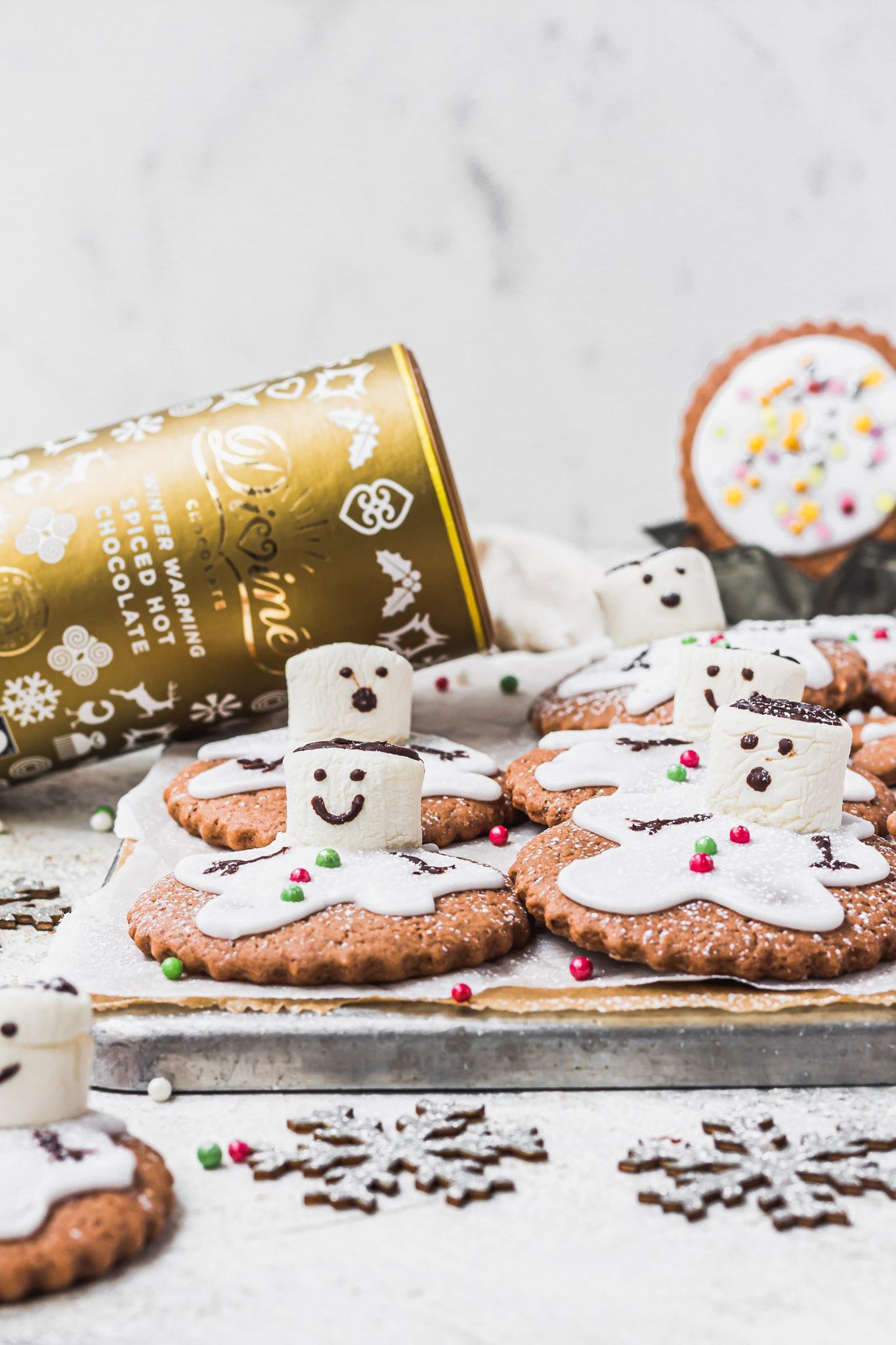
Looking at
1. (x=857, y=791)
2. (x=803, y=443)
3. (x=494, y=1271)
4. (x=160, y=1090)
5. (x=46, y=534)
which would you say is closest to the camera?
(x=494, y=1271)

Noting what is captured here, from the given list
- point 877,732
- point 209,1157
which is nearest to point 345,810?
point 209,1157

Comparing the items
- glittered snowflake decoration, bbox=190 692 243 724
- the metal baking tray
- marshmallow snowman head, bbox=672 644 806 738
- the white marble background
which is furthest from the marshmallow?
the white marble background

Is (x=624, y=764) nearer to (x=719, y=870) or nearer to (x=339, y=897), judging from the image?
(x=719, y=870)

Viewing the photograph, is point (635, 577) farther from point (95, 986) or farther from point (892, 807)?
point (95, 986)

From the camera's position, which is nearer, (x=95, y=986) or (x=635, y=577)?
(x=95, y=986)

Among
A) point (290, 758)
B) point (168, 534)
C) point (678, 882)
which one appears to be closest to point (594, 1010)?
point (678, 882)

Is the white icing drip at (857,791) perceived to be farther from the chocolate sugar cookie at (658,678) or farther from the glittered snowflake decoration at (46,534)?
the glittered snowflake decoration at (46,534)
